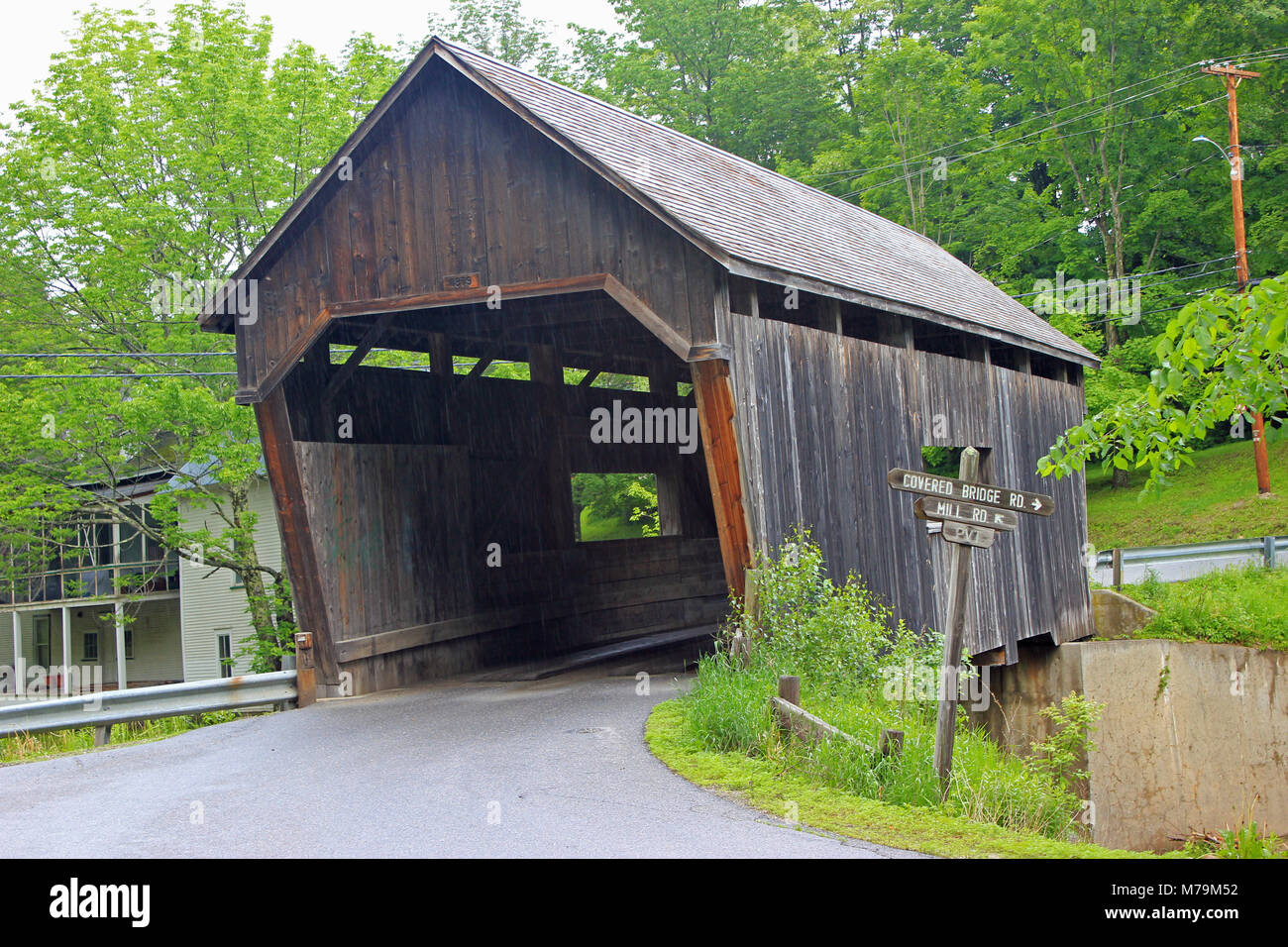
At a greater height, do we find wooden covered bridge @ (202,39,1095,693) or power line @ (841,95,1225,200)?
power line @ (841,95,1225,200)

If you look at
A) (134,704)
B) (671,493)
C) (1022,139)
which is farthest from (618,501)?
(134,704)

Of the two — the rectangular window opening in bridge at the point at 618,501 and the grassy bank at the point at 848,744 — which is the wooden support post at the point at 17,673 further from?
the grassy bank at the point at 848,744

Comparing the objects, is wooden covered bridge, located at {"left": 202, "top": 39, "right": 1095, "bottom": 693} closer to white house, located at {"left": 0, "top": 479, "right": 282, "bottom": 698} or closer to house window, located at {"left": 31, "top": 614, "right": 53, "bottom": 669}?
white house, located at {"left": 0, "top": 479, "right": 282, "bottom": 698}

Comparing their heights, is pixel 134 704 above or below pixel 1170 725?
above

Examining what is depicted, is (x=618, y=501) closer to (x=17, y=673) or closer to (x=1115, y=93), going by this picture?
(x=17, y=673)

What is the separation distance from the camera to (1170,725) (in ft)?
59.2

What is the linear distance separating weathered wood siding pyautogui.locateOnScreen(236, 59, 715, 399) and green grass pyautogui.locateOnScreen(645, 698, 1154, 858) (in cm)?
400

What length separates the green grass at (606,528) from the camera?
39062 millimetres

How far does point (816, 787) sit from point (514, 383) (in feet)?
32.1

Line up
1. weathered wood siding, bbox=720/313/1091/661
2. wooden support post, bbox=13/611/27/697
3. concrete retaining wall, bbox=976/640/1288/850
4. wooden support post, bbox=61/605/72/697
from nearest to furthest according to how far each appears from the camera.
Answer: weathered wood siding, bbox=720/313/1091/661 < concrete retaining wall, bbox=976/640/1288/850 < wooden support post, bbox=61/605/72/697 < wooden support post, bbox=13/611/27/697

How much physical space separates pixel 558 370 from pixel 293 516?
4.91m

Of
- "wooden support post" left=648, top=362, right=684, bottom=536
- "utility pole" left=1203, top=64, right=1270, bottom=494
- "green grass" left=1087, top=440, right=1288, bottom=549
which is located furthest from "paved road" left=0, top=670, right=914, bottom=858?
"utility pole" left=1203, top=64, right=1270, bottom=494

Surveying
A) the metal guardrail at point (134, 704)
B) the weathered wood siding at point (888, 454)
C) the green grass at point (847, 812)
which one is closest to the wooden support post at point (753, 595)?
the weathered wood siding at point (888, 454)

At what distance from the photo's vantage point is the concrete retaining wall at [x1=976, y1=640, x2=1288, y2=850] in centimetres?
1748
